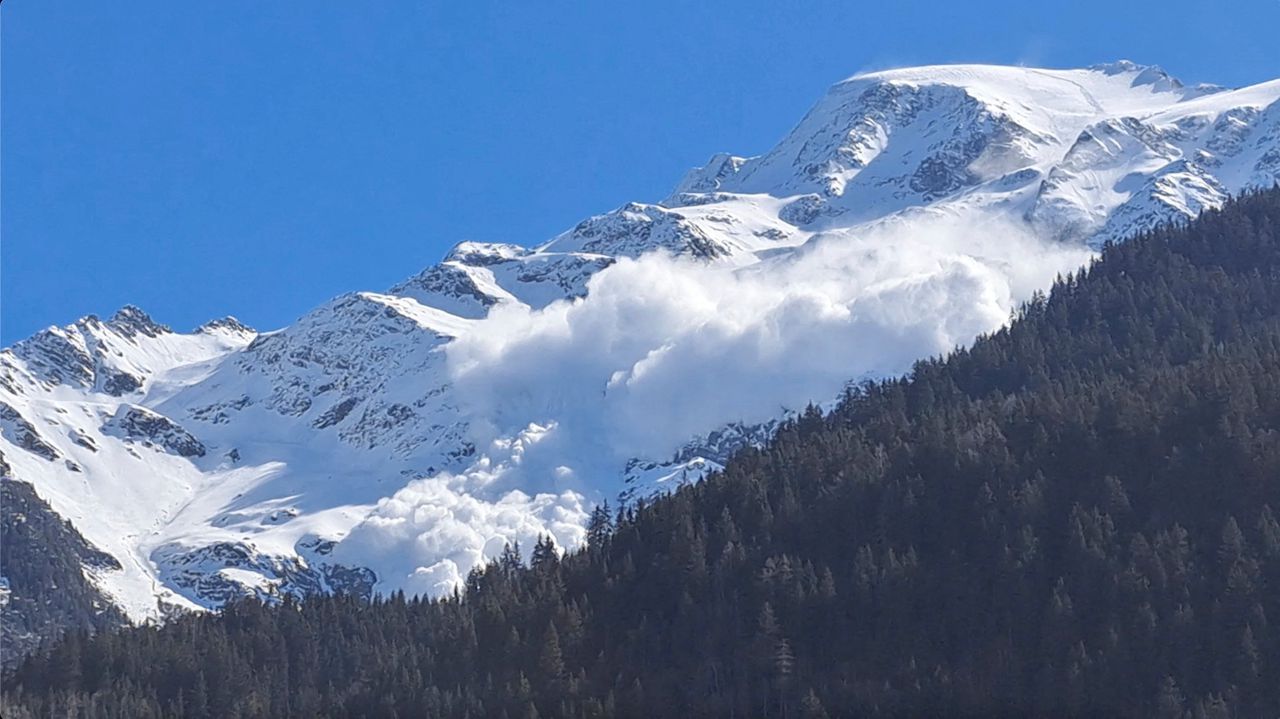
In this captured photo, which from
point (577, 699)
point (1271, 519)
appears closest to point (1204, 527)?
point (1271, 519)

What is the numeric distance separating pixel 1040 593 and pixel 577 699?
4286 centimetres

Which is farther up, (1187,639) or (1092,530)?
(1092,530)

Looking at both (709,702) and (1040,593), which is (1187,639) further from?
(709,702)

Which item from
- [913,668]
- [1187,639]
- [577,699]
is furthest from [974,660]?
[577,699]

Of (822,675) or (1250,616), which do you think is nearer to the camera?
(1250,616)

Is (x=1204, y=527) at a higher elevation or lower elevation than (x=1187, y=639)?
higher

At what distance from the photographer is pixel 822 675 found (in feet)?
637

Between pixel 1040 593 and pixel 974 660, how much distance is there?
10381 mm

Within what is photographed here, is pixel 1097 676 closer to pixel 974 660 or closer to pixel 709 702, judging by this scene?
pixel 974 660

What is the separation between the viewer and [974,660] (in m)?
189

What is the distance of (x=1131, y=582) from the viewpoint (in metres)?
189

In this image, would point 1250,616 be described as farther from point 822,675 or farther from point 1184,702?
point 822,675

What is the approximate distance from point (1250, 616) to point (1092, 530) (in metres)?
21.5

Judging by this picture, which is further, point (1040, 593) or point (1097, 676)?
point (1040, 593)
